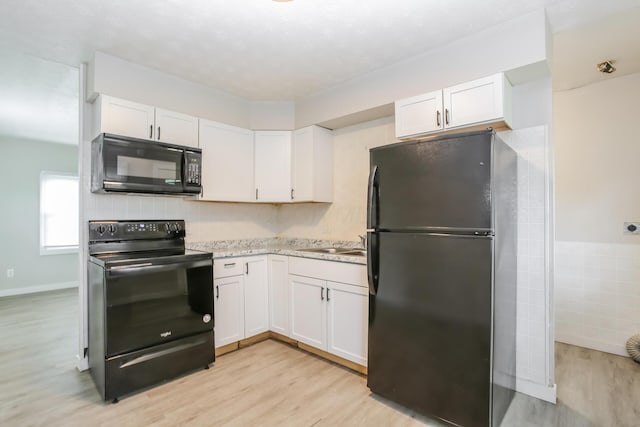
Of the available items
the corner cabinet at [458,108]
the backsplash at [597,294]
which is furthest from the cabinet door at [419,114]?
the backsplash at [597,294]

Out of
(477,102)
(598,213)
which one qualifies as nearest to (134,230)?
(477,102)

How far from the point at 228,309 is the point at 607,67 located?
3737mm

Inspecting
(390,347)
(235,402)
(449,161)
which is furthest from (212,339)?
(449,161)

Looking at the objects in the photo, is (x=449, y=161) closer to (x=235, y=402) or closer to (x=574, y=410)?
(x=574, y=410)

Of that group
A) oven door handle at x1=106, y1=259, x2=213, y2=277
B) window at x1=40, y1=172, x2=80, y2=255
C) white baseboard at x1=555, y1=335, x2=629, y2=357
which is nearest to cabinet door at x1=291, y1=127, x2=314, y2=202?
oven door handle at x1=106, y1=259, x2=213, y2=277

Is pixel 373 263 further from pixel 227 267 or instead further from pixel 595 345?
pixel 595 345

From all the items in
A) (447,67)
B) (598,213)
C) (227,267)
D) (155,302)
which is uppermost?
(447,67)

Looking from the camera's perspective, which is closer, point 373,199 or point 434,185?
point 434,185

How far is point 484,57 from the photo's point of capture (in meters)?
2.18

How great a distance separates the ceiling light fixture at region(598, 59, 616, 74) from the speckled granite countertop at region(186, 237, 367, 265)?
8.12 feet

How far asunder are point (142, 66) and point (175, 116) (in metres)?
0.44

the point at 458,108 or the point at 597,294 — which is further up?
the point at 458,108

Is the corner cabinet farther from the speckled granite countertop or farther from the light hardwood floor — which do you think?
the light hardwood floor

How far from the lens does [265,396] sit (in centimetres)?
222
